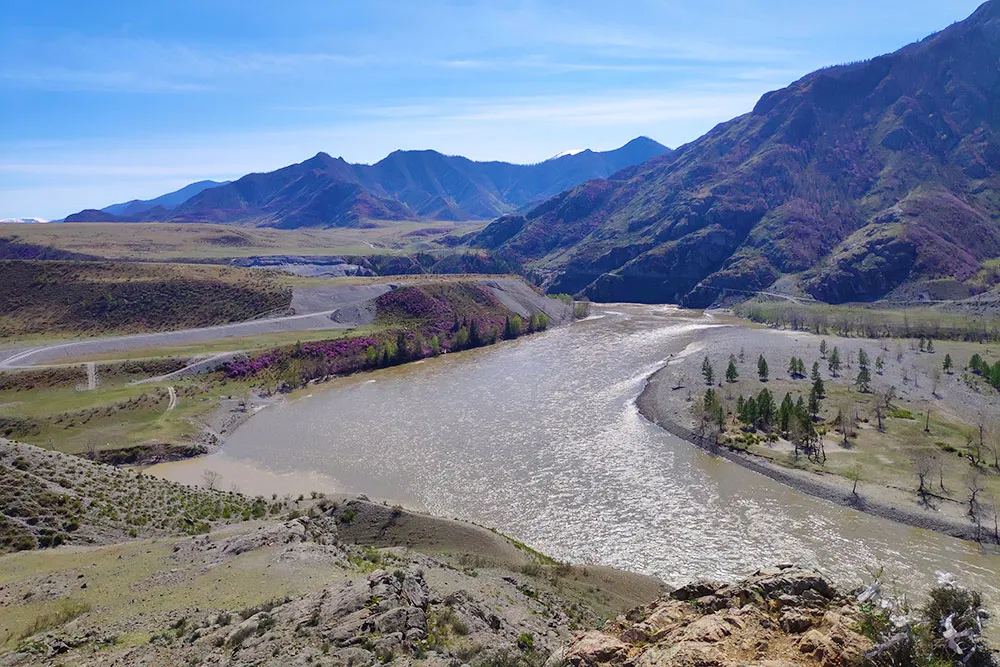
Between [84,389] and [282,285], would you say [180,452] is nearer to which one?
[84,389]

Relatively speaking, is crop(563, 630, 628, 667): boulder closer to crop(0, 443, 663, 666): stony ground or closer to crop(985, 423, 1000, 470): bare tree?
crop(0, 443, 663, 666): stony ground

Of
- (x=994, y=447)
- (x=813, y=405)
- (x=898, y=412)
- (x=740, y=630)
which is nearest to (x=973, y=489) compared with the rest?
(x=994, y=447)

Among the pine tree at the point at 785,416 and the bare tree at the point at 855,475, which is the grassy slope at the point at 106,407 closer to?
the pine tree at the point at 785,416

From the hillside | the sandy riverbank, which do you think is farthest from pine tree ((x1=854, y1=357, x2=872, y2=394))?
the hillside

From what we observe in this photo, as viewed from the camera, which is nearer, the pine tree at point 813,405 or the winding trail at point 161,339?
the pine tree at point 813,405

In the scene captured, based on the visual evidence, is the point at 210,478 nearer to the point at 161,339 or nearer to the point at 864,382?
the point at 161,339

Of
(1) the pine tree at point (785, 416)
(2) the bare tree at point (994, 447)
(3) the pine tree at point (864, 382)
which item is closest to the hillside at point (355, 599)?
(1) the pine tree at point (785, 416)
